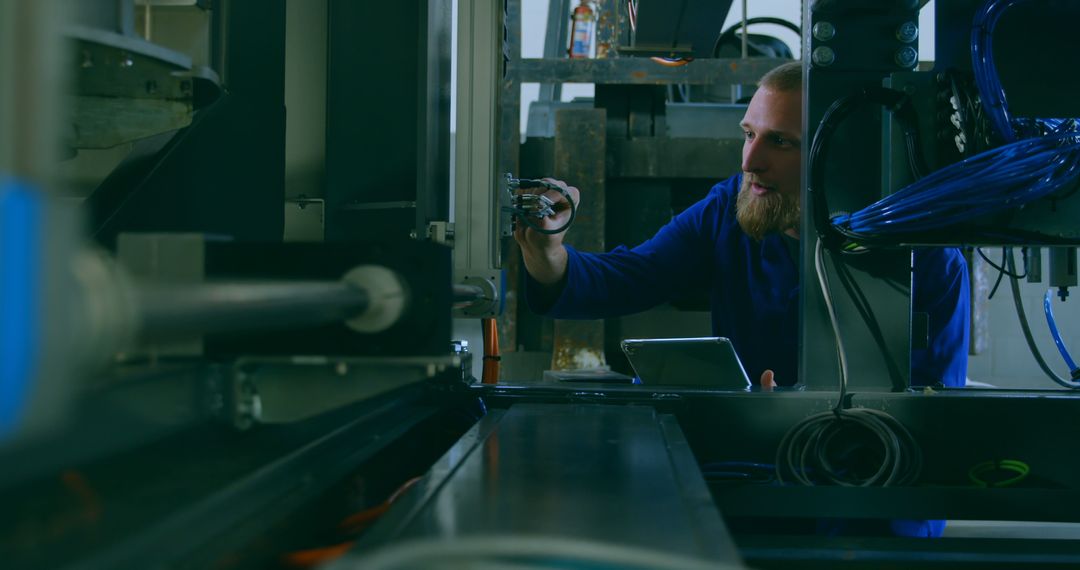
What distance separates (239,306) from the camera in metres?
0.49

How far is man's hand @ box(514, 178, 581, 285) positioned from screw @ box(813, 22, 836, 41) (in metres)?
0.77

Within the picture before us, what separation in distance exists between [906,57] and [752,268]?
94 centimetres

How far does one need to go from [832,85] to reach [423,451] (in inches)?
33.7

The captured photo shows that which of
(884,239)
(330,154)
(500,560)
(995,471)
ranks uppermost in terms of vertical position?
(330,154)

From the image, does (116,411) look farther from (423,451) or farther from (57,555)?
(423,451)

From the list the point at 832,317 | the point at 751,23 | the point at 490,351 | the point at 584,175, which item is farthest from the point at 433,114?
the point at 751,23

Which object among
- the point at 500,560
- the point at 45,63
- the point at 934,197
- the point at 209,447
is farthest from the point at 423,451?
the point at 45,63

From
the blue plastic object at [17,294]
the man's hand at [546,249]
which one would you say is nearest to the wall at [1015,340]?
the man's hand at [546,249]

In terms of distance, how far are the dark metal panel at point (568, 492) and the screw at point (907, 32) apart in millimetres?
785

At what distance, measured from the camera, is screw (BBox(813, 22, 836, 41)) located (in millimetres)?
1365

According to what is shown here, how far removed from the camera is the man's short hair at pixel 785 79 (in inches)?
84.5

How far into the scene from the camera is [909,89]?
52.2 inches

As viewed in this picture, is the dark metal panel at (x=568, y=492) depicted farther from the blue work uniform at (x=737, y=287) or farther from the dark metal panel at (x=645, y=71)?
the dark metal panel at (x=645, y=71)

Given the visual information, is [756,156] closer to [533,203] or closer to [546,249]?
[546,249]
